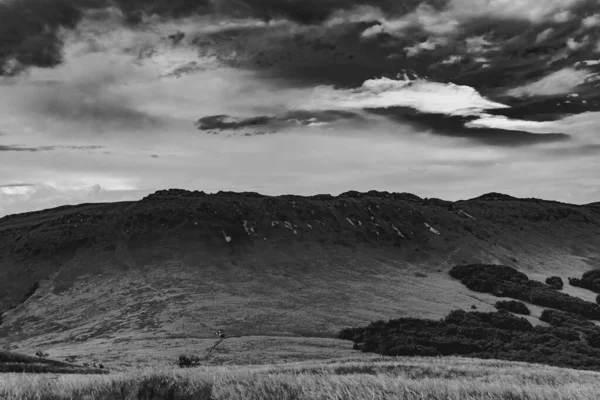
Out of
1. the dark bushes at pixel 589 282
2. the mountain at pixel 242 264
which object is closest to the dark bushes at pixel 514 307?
the mountain at pixel 242 264

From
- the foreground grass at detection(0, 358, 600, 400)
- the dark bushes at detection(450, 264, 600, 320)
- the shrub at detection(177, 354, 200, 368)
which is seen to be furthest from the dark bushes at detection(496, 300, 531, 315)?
the foreground grass at detection(0, 358, 600, 400)

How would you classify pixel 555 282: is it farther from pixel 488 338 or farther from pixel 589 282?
pixel 488 338

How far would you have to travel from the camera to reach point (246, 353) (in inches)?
2009

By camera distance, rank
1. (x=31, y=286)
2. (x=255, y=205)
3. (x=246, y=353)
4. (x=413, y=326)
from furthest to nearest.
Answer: (x=255, y=205), (x=31, y=286), (x=413, y=326), (x=246, y=353)

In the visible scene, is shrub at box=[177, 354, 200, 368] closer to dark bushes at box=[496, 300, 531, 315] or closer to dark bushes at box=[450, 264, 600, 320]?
dark bushes at box=[496, 300, 531, 315]

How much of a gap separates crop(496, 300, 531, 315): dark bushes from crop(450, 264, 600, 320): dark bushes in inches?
267

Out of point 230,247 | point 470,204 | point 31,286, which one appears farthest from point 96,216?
point 470,204

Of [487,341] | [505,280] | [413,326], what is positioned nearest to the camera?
[487,341]

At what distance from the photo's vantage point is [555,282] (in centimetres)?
9669

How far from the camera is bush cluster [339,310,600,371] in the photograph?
52062 millimetres

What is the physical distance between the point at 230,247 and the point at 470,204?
317 feet

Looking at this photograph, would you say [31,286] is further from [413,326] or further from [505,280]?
[505,280]

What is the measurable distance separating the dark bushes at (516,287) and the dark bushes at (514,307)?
6.77 meters

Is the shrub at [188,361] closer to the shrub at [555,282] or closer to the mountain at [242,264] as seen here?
the mountain at [242,264]
